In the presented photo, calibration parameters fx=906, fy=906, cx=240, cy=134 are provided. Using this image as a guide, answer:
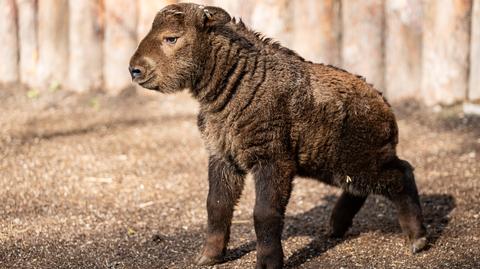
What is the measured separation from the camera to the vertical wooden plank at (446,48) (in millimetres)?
9953

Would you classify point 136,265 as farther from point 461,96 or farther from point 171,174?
point 461,96

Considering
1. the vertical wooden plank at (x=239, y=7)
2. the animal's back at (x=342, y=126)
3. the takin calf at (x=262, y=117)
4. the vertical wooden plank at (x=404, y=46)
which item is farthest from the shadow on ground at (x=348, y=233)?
the vertical wooden plank at (x=239, y=7)

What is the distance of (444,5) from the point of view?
9.96 metres

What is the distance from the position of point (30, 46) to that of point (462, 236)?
6.46m

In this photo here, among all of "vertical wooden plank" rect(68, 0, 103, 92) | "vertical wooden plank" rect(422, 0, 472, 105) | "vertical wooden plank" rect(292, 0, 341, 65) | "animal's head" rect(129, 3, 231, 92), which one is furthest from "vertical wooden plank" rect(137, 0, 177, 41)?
"animal's head" rect(129, 3, 231, 92)

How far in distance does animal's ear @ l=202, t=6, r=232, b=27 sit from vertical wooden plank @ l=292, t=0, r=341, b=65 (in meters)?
4.40

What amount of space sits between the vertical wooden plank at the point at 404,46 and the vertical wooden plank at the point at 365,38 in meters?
0.09

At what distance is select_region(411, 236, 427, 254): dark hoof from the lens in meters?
6.53

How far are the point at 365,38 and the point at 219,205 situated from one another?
4643mm

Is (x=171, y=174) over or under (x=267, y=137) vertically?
under

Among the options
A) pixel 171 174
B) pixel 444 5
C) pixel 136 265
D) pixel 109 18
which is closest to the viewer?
pixel 136 265

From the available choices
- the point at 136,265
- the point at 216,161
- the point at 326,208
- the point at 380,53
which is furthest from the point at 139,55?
the point at 380,53

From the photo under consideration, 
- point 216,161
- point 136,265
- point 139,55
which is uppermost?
point 139,55

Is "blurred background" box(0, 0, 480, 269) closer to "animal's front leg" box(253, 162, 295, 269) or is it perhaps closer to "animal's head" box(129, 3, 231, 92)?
"animal's front leg" box(253, 162, 295, 269)
